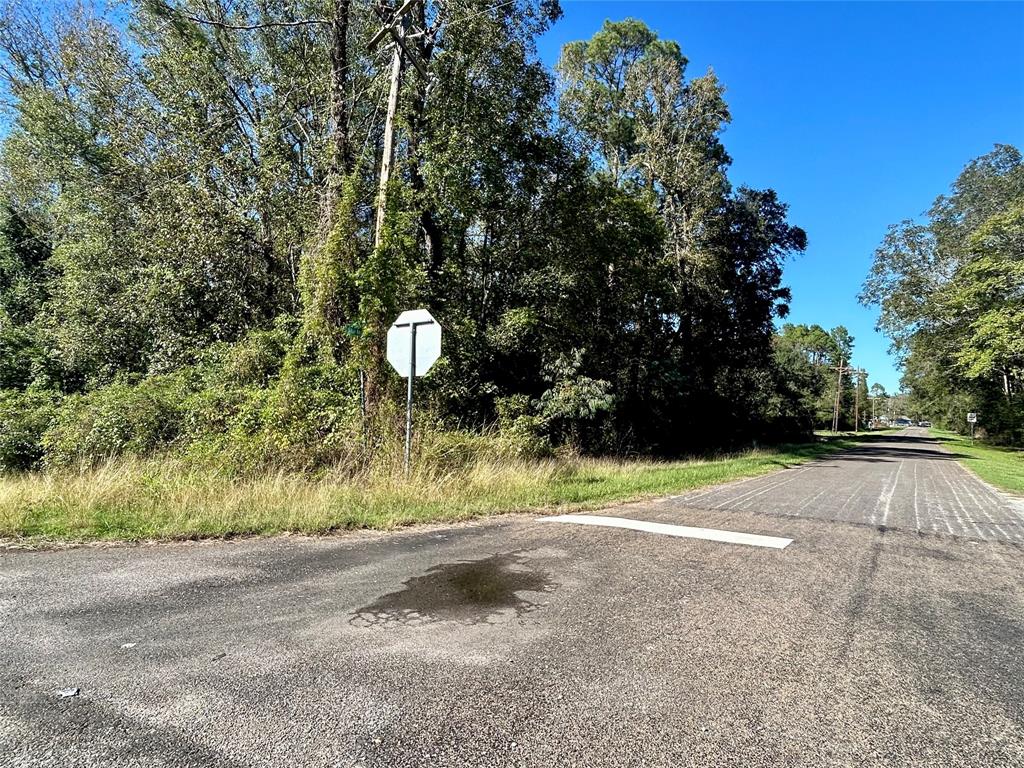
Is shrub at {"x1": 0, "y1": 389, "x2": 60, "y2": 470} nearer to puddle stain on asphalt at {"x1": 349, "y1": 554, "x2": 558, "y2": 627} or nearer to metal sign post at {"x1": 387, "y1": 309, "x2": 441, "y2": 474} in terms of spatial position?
metal sign post at {"x1": 387, "y1": 309, "x2": 441, "y2": 474}

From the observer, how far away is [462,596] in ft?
13.1

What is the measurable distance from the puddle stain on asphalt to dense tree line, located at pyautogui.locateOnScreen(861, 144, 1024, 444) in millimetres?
27825

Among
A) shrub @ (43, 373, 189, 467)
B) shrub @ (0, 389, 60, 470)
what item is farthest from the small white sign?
shrub @ (0, 389, 60, 470)

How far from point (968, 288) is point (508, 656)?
31639 millimetres

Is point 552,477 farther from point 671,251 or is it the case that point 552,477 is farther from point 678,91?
point 678,91

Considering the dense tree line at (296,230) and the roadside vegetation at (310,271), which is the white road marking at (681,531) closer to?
the roadside vegetation at (310,271)

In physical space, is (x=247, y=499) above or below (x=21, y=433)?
below

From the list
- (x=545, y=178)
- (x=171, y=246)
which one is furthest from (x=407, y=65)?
(x=171, y=246)

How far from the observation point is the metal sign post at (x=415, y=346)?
857cm

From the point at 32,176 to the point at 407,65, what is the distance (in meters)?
12.2

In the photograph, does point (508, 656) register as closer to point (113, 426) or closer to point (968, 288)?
point (113, 426)

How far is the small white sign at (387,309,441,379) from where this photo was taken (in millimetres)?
8562

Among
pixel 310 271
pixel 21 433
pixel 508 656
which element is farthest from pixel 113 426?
pixel 508 656

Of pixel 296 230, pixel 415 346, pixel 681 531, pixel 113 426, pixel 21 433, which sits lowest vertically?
pixel 681 531
